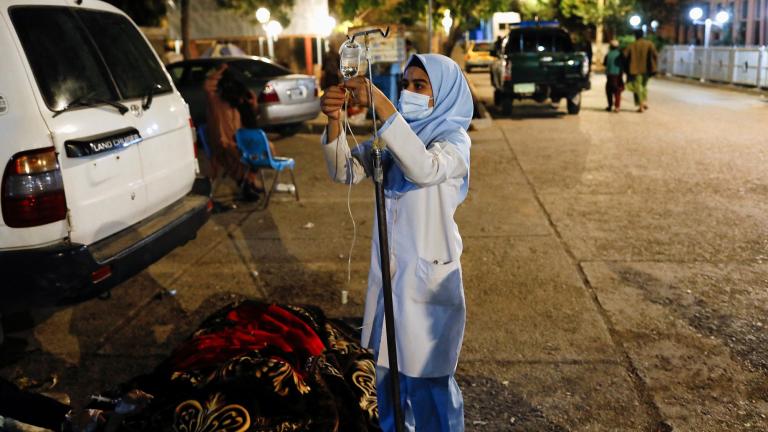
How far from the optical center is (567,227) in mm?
6836

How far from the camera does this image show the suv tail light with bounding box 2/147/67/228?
11.9 ft

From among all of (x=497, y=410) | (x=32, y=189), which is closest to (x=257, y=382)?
(x=497, y=410)

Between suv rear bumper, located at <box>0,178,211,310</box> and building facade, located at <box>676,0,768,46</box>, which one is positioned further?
building facade, located at <box>676,0,768,46</box>

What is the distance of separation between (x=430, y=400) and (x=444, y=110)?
3.79 feet

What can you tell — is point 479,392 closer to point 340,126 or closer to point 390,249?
point 390,249

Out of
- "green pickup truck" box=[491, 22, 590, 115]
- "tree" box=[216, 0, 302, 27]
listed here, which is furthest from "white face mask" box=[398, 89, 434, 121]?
"tree" box=[216, 0, 302, 27]

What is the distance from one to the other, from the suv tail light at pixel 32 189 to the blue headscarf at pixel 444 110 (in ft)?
6.42

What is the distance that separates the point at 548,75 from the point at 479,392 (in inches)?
485

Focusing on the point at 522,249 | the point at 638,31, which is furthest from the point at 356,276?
the point at 638,31

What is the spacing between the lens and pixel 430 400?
9.71 feet

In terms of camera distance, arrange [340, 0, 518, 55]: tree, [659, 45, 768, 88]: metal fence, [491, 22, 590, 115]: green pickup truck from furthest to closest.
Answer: [659, 45, 768, 88]: metal fence, [340, 0, 518, 55]: tree, [491, 22, 590, 115]: green pickup truck

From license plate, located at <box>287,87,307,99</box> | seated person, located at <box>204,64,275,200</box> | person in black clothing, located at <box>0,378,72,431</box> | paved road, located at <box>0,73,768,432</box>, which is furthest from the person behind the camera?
license plate, located at <box>287,87,307,99</box>

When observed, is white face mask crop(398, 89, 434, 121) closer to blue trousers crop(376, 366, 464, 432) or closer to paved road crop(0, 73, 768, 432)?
blue trousers crop(376, 366, 464, 432)

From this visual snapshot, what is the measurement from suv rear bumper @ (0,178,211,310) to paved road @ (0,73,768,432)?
526 mm
